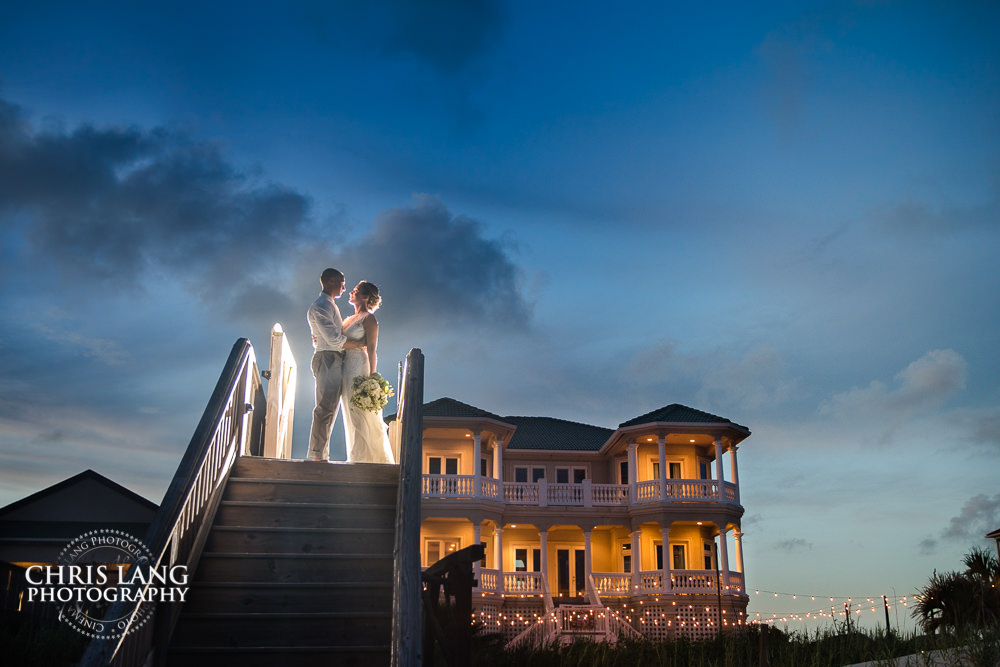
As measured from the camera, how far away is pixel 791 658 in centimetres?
708

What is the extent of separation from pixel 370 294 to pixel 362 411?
139cm

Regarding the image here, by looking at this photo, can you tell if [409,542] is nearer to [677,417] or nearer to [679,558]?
[677,417]

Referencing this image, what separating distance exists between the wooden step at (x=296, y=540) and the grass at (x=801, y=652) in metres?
3.15

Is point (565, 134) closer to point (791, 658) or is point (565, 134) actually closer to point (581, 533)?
point (581, 533)

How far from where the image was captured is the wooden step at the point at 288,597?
592 centimetres

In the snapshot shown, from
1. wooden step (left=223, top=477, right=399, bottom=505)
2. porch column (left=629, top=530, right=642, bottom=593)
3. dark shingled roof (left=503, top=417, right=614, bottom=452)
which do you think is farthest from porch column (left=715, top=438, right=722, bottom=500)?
wooden step (left=223, top=477, right=399, bottom=505)

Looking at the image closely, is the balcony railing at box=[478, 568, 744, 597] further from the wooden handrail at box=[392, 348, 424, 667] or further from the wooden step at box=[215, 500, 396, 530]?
the wooden handrail at box=[392, 348, 424, 667]

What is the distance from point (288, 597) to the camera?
600 centimetres

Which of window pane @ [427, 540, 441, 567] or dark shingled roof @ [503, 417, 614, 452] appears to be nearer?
window pane @ [427, 540, 441, 567]

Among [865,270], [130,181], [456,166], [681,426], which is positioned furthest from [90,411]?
[865,270]

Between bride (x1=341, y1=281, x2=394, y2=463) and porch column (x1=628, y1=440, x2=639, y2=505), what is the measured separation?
21193 mm

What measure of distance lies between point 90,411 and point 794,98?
2032cm

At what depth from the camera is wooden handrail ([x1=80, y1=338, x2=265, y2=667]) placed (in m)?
4.40

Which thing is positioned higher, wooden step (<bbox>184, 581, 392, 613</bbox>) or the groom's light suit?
the groom's light suit
